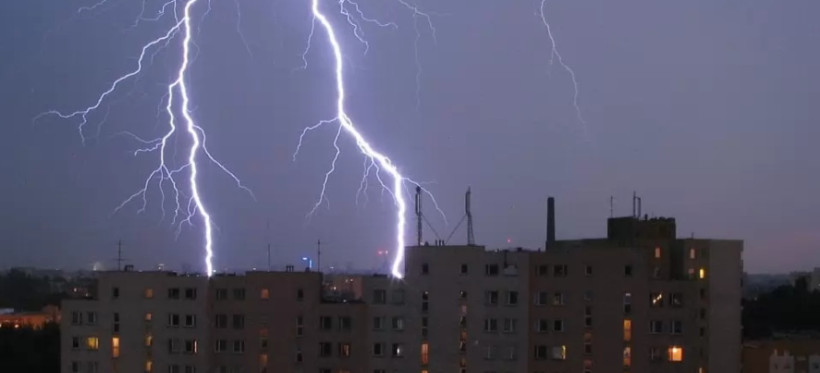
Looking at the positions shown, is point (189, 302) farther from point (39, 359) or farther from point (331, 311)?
point (39, 359)

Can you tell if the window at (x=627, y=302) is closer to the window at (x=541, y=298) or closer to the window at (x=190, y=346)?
the window at (x=541, y=298)

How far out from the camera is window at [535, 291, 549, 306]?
23000 millimetres

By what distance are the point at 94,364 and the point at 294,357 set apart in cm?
421

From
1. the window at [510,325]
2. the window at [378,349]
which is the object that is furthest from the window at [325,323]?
the window at [510,325]

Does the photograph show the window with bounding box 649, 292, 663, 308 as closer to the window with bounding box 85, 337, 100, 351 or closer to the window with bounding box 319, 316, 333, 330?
the window with bounding box 319, 316, 333, 330

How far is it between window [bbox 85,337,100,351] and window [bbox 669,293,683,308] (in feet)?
38.1

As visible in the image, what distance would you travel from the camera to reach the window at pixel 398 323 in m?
23.3

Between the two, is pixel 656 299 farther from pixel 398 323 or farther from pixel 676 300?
pixel 398 323

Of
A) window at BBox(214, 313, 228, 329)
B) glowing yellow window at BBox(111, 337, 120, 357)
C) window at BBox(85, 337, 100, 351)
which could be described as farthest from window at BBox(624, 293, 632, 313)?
window at BBox(85, 337, 100, 351)

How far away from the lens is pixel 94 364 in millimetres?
23906

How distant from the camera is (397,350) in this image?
76.4 feet

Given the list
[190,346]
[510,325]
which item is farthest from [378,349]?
[190,346]

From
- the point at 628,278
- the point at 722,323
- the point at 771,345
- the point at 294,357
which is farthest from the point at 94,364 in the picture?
the point at 771,345

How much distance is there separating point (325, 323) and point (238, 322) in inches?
69.6
